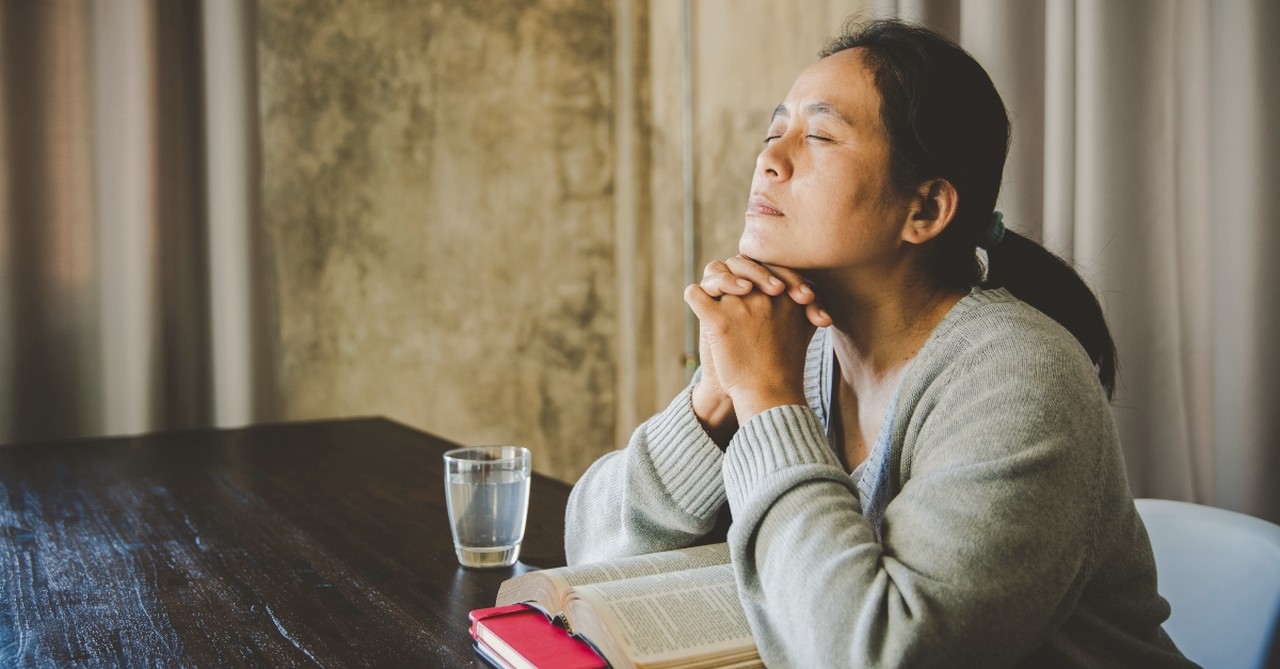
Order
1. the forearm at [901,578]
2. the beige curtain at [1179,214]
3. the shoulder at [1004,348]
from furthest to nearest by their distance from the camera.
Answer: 1. the beige curtain at [1179,214]
2. the shoulder at [1004,348]
3. the forearm at [901,578]

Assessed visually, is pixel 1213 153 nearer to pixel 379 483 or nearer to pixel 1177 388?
pixel 1177 388

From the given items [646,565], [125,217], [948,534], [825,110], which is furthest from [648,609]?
[125,217]

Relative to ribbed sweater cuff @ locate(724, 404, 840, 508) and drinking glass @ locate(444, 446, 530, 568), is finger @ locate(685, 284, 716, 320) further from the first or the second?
drinking glass @ locate(444, 446, 530, 568)

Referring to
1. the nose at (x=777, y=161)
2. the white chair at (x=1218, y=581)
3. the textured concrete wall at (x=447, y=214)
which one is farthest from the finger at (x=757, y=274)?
the textured concrete wall at (x=447, y=214)

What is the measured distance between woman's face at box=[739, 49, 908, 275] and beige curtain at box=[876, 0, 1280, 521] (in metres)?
0.71

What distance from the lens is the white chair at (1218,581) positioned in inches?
41.9

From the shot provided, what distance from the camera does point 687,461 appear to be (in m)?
1.15

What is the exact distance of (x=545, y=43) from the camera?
349cm

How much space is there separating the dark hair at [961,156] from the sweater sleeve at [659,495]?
1.12 ft

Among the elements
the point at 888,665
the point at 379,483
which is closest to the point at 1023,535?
the point at 888,665

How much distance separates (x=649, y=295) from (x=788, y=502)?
271cm

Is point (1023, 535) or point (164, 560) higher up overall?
point (1023, 535)

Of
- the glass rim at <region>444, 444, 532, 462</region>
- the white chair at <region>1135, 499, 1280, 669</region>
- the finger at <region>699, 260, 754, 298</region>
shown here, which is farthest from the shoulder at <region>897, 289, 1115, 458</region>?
the glass rim at <region>444, 444, 532, 462</region>

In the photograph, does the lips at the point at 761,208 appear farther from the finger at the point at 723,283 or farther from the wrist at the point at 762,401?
the wrist at the point at 762,401
